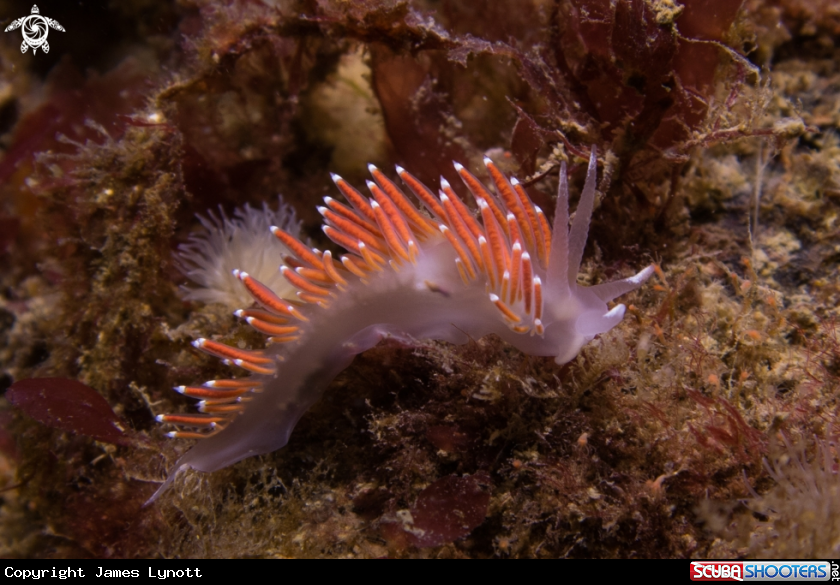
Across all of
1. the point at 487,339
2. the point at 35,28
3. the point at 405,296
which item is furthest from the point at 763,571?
the point at 35,28

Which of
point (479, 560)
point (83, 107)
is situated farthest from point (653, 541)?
point (83, 107)

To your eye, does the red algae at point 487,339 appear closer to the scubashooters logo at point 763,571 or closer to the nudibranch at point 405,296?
the scubashooters logo at point 763,571

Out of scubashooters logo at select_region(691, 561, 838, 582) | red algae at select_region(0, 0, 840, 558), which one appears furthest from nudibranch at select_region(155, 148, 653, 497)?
scubashooters logo at select_region(691, 561, 838, 582)

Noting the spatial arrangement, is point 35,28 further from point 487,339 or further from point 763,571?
point 763,571

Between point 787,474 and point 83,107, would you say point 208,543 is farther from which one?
point 83,107

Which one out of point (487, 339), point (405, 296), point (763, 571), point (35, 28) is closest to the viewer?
point (763, 571)
